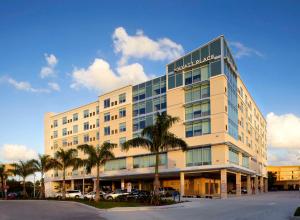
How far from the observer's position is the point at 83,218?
25609 millimetres

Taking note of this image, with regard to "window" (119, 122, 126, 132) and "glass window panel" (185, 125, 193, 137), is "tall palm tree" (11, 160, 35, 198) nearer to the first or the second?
"window" (119, 122, 126, 132)

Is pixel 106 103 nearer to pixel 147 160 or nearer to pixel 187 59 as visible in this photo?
pixel 147 160

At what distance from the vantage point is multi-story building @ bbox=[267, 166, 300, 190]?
474 feet

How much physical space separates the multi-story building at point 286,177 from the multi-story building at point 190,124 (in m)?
52.8

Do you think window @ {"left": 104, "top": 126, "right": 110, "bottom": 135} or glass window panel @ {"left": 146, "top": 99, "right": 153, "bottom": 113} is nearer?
glass window panel @ {"left": 146, "top": 99, "right": 153, "bottom": 113}

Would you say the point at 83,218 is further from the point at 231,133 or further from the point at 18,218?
the point at 231,133

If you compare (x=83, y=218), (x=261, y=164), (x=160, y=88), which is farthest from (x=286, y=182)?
(x=83, y=218)

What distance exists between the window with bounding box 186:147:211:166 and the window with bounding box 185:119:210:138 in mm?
2651

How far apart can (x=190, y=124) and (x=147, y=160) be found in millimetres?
13468

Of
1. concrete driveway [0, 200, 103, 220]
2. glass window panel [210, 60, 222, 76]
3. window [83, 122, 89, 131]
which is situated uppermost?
glass window panel [210, 60, 222, 76]

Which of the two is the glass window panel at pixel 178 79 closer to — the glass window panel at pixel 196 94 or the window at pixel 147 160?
the glass window panel at pixel 196 94

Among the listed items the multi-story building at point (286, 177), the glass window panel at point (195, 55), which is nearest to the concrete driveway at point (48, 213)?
the glass window panel at point (195, 55)

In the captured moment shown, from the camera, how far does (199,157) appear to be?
64625 mm

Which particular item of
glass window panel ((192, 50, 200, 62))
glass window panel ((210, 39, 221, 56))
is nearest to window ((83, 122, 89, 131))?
glass window panel ((192, 50, 200, 62))
